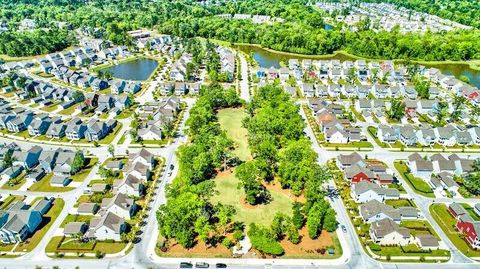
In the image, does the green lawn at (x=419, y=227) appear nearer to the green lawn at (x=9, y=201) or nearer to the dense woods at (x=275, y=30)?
the green lawn at (x=9, y=201)

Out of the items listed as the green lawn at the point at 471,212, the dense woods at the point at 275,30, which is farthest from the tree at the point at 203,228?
the dense woods at the point at 275,30

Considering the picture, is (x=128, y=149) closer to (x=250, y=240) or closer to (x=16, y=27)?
(x=250, y=240)

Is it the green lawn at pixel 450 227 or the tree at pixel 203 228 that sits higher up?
the tree at pixel 203 228

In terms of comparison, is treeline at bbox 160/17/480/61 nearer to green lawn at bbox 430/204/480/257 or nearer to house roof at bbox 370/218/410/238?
green lawn at bbox 430/204/480/257

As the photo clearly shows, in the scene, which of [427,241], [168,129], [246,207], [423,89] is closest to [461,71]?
[423,89]

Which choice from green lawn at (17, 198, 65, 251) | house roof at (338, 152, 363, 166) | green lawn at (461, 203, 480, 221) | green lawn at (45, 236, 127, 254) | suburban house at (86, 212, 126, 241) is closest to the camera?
green lawn at (45, 236, 127, 254)

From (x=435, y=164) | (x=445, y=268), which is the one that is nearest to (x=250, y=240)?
(x=445, y=268)

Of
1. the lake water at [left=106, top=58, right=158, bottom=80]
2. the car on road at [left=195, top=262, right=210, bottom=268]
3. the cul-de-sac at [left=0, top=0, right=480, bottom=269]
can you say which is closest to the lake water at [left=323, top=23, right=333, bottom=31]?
the cul-de-sac at [left=0, top=0, right=480, bottom=269]
